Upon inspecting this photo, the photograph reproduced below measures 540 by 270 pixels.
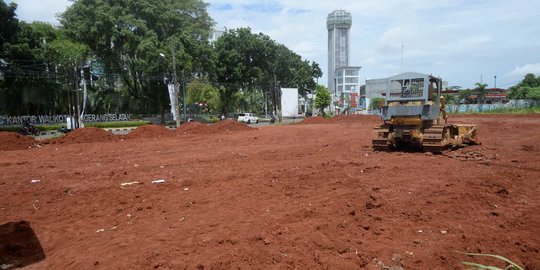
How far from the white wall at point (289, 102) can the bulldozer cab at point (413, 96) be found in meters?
45.6

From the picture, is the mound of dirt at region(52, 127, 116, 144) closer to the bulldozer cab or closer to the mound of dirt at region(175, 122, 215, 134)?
the mound of dirt at region(175, 122, 215, 134)

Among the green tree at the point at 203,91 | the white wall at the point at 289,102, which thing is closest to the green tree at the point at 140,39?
the green tree at the point at 203,91

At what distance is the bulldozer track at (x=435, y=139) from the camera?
462 inches

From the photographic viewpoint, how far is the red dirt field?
4.52 m

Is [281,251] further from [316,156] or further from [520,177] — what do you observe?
[316,156]

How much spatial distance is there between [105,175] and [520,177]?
10.3 m

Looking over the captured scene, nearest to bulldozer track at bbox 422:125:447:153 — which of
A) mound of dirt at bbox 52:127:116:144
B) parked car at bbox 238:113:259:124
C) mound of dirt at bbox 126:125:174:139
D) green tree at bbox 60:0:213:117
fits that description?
mound of dirt at bbox 126:125:174:139

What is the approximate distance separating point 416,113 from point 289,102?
4825 cm

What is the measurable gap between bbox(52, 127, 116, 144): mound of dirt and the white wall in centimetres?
3715

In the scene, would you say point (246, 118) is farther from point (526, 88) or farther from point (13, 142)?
point (526, 88)

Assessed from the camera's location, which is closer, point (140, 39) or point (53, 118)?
point (140, 39)

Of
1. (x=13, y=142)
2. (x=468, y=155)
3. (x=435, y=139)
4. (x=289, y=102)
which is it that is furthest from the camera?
(x=289, y=102)

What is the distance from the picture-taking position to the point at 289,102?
195 ft

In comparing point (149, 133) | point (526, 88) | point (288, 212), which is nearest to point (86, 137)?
point (149, 133)
